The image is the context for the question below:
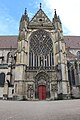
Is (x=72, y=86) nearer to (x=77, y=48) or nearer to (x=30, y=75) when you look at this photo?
(x=30, y=75)

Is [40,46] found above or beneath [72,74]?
above

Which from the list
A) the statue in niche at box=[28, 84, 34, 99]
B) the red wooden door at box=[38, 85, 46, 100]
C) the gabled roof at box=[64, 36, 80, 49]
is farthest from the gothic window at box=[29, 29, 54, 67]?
the gabled roof at box=[64, 36, 80, 49]

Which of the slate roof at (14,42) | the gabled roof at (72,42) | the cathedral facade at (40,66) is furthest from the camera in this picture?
the gabled roof at (72,42)

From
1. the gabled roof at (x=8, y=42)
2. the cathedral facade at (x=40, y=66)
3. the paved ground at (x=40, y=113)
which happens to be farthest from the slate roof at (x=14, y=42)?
the paved ground at (x=40, y=113)

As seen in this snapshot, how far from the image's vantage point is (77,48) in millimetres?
33938

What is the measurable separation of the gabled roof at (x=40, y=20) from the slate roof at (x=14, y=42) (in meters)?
8.15

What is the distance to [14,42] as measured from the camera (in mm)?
35375

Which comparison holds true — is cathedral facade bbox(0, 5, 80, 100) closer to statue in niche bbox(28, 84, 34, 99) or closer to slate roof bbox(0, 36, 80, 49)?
statue in niche bbox(28, 84, 34, 99)

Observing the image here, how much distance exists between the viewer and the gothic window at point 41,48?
959 inches

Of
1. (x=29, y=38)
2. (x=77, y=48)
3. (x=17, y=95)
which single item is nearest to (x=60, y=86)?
(x=17, y=95)

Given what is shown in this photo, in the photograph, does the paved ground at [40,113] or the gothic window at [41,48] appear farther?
the gothic window at [41,48]

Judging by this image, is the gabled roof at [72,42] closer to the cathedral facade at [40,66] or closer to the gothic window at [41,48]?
the cathedral facade at [40,66]

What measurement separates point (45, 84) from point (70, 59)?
7996 mm

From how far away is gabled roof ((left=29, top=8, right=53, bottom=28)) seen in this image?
2739cm
